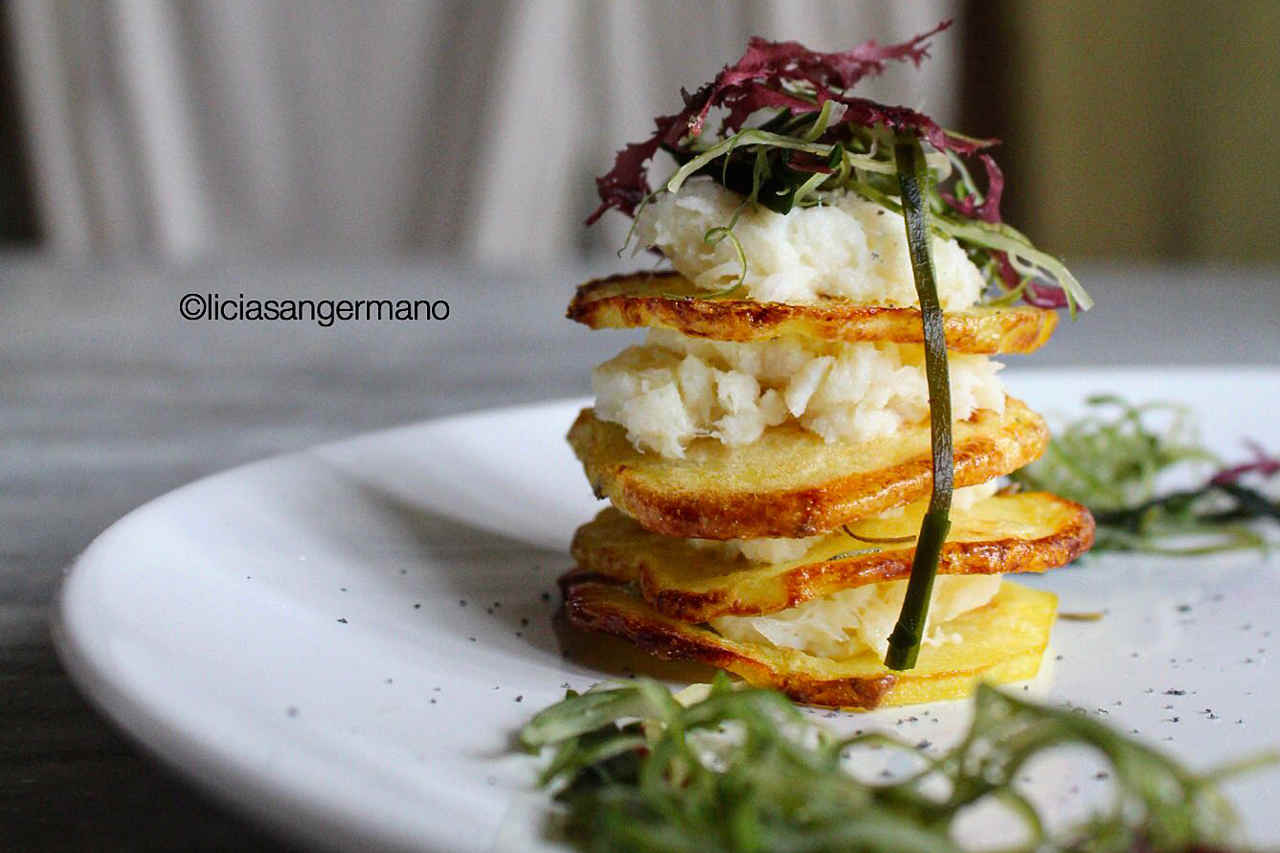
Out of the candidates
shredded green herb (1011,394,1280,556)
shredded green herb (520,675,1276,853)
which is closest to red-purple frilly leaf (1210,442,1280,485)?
shredded green herb (1011,394,1280,556)

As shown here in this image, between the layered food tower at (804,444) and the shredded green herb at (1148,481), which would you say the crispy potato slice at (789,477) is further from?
the shredded green herb at (1148,481)

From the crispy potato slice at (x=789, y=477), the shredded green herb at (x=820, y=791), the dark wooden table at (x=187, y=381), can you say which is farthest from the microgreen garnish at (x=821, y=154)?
the dark wooden table at (x=187, y=381)

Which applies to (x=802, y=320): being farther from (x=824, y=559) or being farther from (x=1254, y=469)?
(x=1254, y=469)

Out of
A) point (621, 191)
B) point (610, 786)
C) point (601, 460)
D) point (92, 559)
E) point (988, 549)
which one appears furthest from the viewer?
point (621, 191)

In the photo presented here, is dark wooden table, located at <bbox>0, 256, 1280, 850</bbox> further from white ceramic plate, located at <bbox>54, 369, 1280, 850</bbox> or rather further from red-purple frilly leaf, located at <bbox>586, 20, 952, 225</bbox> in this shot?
red-purple frilly leaf, located at <bbox>586, 20, 952, 225</bbox>

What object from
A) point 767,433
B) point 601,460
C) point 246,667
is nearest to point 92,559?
point 246,667

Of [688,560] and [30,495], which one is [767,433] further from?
[30,495]
